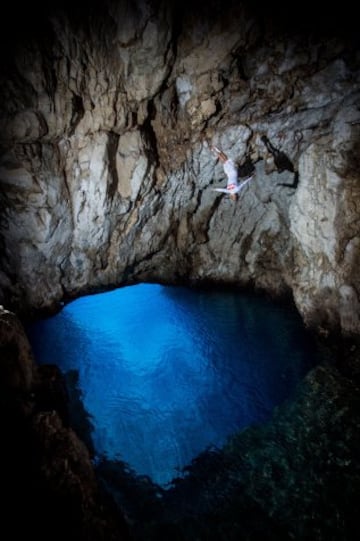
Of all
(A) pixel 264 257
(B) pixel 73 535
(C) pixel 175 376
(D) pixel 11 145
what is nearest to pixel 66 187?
(D) pixel 11 145

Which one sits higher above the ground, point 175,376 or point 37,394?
point 37,394

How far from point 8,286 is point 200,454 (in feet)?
18.5

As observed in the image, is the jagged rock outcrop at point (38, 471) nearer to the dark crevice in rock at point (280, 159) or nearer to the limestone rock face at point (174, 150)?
the limestone rock face at point (174, 150)

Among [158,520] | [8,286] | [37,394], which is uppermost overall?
[8,286]

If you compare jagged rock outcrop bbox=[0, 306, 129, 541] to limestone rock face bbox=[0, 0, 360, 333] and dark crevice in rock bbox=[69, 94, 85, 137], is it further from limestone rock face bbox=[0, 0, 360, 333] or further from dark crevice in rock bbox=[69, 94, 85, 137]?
dark crevice in rock bbox=[69, 94, 85, 137]

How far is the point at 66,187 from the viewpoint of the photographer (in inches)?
281

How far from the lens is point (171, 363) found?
6.83 meters

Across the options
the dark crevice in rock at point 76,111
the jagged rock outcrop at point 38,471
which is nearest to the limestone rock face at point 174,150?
the dark crevice in rock at point 76,111

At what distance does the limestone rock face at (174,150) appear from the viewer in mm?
5191

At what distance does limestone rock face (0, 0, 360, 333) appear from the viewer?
519cm

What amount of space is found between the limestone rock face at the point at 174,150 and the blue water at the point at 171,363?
912mm

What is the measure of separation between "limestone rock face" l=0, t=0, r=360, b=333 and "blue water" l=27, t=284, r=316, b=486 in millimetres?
912

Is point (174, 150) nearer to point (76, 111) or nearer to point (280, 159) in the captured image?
point (76, 111)

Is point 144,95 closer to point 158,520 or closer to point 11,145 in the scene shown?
point 11,145
